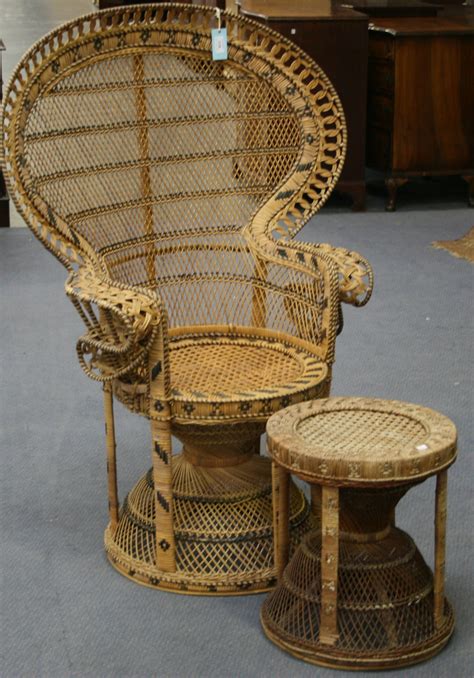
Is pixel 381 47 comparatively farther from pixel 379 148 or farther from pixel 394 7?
pixel 394 7

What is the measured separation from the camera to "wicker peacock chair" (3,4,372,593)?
2.70 m

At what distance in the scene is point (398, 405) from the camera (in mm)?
2590

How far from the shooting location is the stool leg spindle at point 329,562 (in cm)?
234

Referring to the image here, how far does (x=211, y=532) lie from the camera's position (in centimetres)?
277

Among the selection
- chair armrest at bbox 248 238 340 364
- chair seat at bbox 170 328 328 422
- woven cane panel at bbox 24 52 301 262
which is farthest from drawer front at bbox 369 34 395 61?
chair seat at bbox 170 328 328 422

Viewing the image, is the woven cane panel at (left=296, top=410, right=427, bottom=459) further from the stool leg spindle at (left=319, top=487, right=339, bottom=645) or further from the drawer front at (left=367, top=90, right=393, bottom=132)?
the drawer front at (left=367, top=90, right=393, bottom=132)

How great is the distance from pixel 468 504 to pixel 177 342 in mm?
823

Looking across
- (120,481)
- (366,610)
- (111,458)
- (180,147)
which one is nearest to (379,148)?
(180,147)

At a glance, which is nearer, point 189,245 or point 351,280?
point 351,280

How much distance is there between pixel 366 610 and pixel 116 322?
30.3 inches

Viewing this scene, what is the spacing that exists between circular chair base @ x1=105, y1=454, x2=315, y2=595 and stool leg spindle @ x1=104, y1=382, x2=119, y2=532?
4 cm

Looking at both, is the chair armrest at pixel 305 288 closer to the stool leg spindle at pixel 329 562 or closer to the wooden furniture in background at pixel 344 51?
the stool leg spindle at pixel 329 562

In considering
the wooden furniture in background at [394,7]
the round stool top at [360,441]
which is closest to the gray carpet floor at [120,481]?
the round stool top at [360,441]

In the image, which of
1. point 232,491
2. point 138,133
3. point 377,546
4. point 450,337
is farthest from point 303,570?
point 450,337
